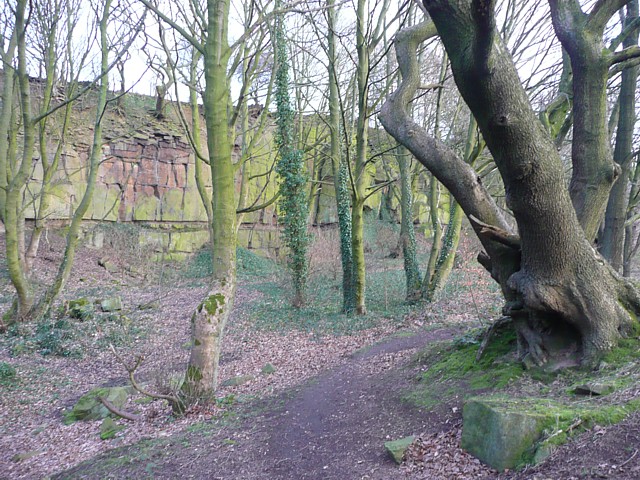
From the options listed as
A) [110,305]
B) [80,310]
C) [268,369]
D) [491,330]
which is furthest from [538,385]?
[110,305]

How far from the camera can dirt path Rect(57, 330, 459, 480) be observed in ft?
13.5

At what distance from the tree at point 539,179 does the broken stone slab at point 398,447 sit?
1.55 meters

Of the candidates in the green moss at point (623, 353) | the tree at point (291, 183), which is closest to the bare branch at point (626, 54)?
the green moss at point (623, 353)

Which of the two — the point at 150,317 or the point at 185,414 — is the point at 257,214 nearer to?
the point at 150,317

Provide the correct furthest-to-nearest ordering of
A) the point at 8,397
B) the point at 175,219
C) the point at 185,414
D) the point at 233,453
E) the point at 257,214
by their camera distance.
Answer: the point at 257,214 → the point at 175,219 → the point at 8,397 → the point at 185,414 → the point at 233,453

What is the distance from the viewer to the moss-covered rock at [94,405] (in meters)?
6.70

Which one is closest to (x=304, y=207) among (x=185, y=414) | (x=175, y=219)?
(x=185, y=414)

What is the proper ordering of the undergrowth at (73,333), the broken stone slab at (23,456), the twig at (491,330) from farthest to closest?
the undergrowth at (73,333) → the broken stone slab at (23,456) → the twig at (491,330)

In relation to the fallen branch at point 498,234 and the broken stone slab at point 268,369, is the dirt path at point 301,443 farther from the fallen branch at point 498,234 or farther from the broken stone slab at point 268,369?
the broken stone slab at point 268,369

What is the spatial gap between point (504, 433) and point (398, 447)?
96 centimetres

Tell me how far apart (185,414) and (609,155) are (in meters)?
5.89

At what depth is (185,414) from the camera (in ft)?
19.7

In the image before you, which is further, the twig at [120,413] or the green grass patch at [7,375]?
the green grass patch at [7,375]

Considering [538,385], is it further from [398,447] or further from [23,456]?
[23,456]
